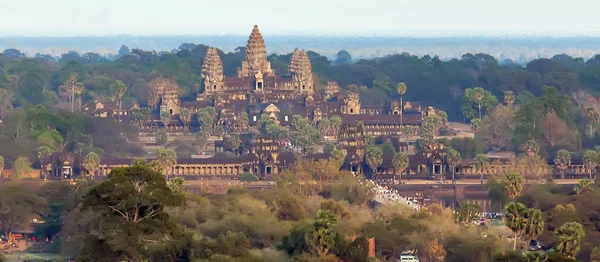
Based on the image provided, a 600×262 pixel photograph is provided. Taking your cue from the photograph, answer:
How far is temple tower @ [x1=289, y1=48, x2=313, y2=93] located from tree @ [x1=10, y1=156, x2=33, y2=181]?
42218 millimetres

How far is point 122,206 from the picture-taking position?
181ft

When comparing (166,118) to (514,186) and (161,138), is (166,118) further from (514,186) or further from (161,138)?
(514,186)

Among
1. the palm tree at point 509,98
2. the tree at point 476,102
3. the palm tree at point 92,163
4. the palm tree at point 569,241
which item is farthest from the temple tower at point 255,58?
the palm tree at point 569,241

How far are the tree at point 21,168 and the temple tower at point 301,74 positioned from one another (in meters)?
42.2

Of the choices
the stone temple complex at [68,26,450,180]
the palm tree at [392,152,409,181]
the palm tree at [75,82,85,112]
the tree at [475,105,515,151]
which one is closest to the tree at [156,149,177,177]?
the stone temple complex at [68,26,450,180]

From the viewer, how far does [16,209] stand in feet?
241

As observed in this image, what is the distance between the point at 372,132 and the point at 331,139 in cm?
609

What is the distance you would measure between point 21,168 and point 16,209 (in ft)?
80.0

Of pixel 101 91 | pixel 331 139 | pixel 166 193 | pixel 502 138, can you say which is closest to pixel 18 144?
pixel 331 139

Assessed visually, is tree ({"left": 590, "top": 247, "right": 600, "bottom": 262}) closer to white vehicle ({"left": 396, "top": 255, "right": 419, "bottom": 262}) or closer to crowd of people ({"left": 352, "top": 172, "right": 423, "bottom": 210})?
white vehicle ({"left": 396, "top": 255, "right": 419, "bottom": 262})

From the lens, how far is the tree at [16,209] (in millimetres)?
73500

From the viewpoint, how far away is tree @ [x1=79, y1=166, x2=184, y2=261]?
55062 millimetres

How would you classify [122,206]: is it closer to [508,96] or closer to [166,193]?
[166,193]

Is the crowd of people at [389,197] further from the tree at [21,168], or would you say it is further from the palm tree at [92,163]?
the tree at [21,168]
